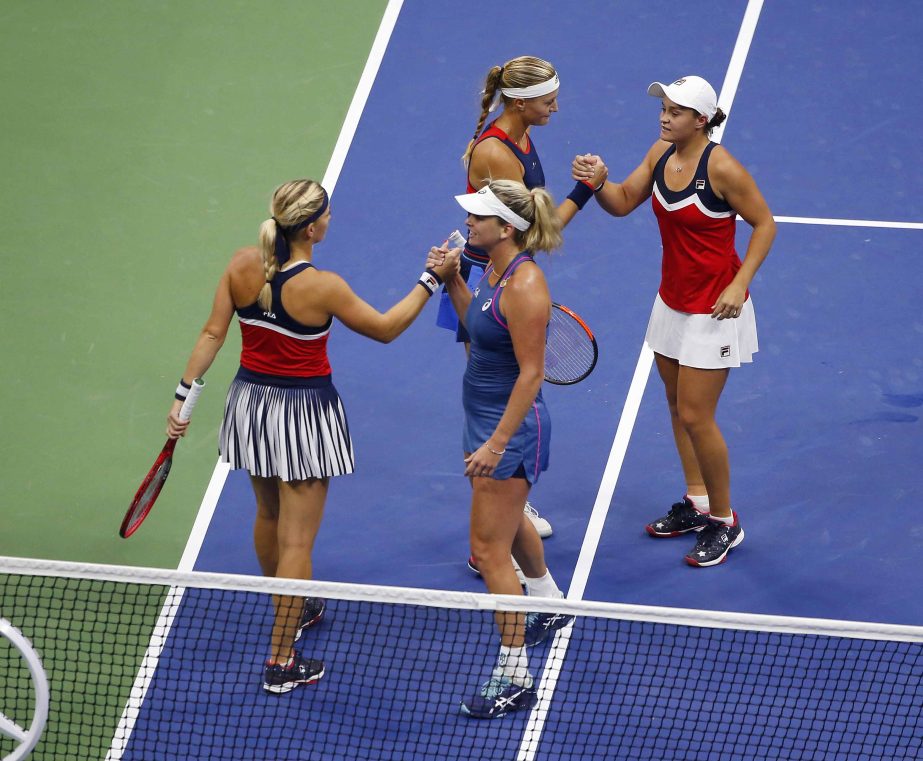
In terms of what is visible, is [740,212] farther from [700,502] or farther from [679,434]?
[700,502]

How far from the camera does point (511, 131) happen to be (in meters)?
7.70

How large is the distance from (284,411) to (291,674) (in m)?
1.22

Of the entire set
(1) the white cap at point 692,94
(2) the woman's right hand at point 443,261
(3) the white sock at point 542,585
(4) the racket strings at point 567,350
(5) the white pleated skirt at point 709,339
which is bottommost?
(3) the white sock at point 542,585

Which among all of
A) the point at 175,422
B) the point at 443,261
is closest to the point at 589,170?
the point at 443,261

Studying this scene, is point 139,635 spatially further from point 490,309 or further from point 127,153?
point 127,153

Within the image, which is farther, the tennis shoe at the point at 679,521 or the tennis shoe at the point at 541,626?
the tennis shoe at the point at 679,521

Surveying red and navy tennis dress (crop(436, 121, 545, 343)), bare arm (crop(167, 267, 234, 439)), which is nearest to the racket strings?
red and navy tennis dress (crop(436, 121, 545, 343))

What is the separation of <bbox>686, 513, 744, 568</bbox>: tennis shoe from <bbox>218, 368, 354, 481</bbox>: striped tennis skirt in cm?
200

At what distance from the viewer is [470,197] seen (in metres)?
6.53

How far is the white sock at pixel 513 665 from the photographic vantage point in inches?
269

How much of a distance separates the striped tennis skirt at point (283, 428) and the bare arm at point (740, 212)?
1.89 meters

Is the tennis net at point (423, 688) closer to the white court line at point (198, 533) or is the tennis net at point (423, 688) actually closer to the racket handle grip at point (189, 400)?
the white court line at point (198, 533)

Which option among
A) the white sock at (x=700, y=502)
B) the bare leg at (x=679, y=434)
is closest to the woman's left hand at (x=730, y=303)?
the bare leg at (x=679, y=434)

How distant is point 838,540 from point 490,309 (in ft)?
8.31
